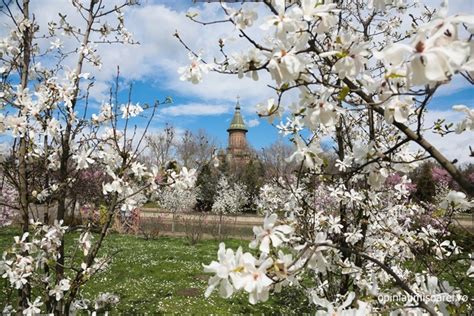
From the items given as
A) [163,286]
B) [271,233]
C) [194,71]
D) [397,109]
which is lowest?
[163,286]

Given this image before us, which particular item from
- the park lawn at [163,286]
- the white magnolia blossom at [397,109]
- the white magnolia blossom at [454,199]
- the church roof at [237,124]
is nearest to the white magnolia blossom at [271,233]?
the white magnolia blossom at [397,109]

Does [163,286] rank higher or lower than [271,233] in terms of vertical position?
lower

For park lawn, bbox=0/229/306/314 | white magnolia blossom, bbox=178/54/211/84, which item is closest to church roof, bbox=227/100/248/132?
park lawn, bbox=0/229/306/314

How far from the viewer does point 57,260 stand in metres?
3.12

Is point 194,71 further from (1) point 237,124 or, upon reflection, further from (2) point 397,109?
(1) point 237,124

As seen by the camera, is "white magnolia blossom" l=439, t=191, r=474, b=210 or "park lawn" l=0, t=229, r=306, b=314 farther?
"park lawn" l=0, t=229, r=306, b=314

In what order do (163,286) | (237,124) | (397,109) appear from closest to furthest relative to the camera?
(397,109) → (163,286) → (237,124)

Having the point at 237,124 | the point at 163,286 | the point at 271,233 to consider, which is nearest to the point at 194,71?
the point at 271,233

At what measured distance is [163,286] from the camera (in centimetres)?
852

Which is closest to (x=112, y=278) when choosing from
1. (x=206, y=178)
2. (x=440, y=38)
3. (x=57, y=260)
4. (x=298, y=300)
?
(x=298, y=300)

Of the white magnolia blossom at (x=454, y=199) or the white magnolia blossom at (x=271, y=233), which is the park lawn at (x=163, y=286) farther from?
the white magnolia blossom at (x=454, y=199)

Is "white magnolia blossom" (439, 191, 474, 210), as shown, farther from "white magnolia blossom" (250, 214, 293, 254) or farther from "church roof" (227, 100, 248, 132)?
"church roof" (227, 100, 248, 132)

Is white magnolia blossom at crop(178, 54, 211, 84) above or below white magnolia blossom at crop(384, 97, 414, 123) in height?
above

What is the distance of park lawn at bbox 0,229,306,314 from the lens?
7.00 metres
